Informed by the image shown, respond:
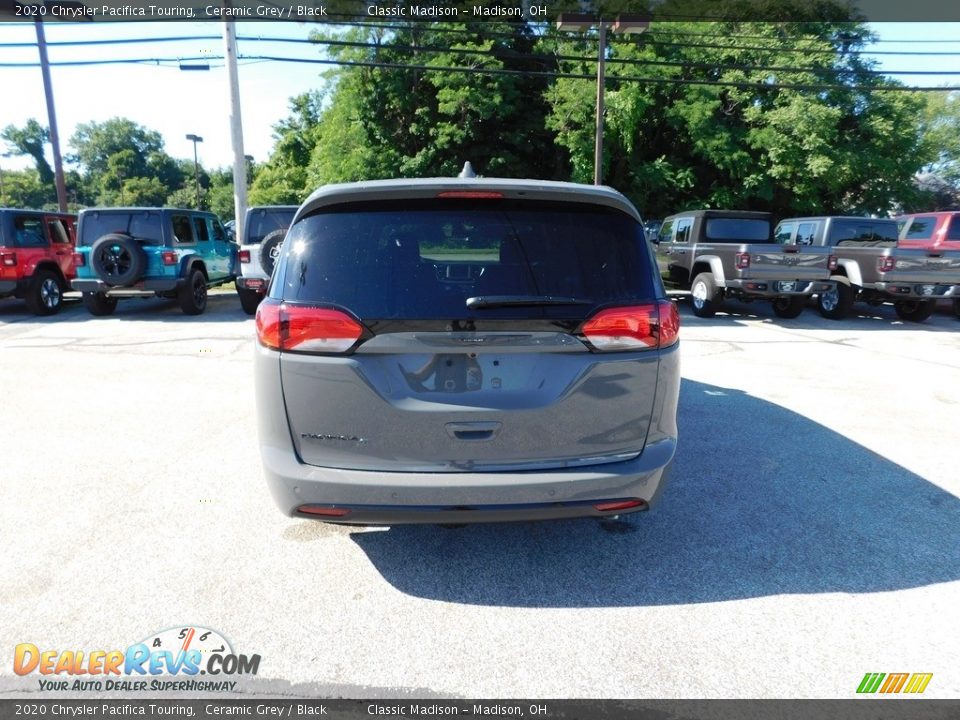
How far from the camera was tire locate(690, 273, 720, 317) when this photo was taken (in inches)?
452

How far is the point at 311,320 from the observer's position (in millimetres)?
2461

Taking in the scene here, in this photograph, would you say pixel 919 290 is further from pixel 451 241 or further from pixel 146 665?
pixel 146 665

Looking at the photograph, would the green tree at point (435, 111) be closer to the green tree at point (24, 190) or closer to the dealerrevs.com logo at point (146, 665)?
the dealerrevs.com logo at point (146, 665)

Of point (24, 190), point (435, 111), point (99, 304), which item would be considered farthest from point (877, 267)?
point (24, 190)

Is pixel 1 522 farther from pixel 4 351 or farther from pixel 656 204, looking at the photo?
pixel 656 204

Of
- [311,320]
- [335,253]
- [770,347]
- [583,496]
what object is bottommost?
[770,347]

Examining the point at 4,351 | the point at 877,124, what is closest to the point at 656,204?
the point at 877,124

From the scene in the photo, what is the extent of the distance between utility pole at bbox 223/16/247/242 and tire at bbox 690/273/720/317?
11.8 meters

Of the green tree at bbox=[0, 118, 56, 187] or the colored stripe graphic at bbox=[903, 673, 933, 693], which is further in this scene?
the green tree at bbox=[0, 118, 56, 187]

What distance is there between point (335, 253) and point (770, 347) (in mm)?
8148

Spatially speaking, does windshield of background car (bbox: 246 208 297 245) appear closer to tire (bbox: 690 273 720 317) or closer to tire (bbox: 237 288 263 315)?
tire (bbox: 237 288 263 315)

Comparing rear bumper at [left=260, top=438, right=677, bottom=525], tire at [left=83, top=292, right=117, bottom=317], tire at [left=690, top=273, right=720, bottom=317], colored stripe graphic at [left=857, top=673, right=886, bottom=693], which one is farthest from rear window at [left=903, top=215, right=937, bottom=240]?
tire at [left=83, top=292, right=117, bottom=317]

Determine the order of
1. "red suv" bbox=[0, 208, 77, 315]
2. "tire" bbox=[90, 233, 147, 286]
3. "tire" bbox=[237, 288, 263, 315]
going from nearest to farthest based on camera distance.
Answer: "tire" bbox=[90, 233, 147, 286] < "red suv" bbox=[0, 208, 77, 315] < "tire" bbox=[237, 288, 263, 315]

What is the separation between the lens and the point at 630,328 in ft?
8.39
